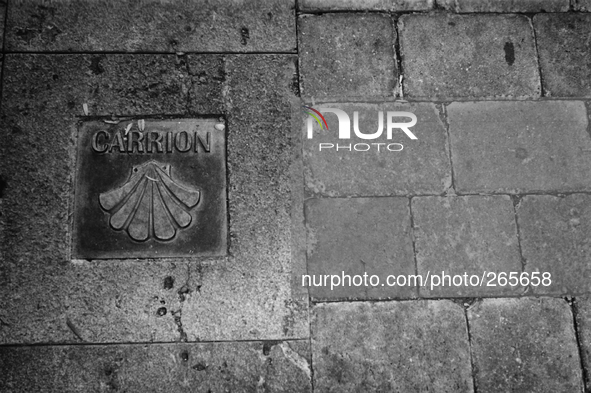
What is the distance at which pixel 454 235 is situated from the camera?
2.05 metres

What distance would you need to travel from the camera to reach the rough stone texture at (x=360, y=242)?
6.57ft

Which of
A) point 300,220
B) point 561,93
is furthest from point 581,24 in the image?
point 300,220

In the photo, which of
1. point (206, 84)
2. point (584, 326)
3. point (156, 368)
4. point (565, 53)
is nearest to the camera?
point (156, 368)

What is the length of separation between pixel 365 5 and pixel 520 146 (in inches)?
47.1

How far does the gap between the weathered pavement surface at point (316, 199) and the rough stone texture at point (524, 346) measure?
0.03 feet

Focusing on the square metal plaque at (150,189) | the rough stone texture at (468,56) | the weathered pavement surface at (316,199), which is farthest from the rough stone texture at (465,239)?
the square metal plaque at (150,189)

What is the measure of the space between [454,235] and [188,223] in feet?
4.65

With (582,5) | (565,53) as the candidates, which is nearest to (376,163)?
(565,53)

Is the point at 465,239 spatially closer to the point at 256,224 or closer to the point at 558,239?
the point at 558,239

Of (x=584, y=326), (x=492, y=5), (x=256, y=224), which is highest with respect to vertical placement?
(x=492, y=5)

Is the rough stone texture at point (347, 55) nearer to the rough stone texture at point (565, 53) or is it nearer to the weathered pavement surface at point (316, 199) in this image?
the weathered pavement surface at point (316, 199)

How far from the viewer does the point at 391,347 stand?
195cm

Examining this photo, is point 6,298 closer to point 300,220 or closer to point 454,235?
point 300,220

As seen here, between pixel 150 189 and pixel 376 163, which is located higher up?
pixel 376 163
